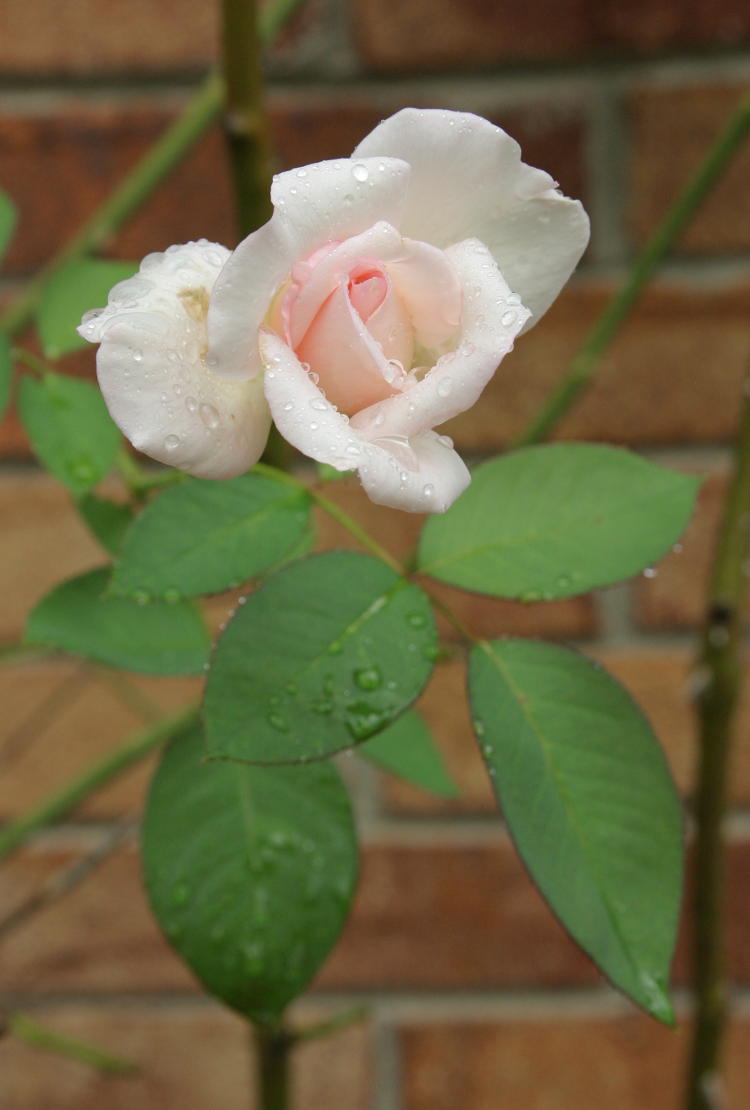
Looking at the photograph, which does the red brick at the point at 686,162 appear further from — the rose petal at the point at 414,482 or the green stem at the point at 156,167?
the rose petal at the point at 414,482

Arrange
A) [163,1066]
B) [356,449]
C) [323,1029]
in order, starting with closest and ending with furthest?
[356,449] → [323,1029] → [163,1066]

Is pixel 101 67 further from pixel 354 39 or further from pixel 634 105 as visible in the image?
pixel 634 105

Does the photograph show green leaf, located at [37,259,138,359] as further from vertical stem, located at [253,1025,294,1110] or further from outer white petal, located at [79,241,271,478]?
vertical stem, located at [253,1025,294,1110]

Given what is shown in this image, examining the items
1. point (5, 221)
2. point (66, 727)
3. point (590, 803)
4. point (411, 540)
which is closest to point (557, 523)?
point (590, 803)

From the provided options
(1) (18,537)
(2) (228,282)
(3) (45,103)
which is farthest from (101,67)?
(2) (228,282)

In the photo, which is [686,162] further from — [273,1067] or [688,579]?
[273,1067]
